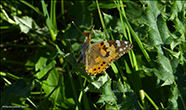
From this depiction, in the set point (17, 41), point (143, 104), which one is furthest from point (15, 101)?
point (143, 104)

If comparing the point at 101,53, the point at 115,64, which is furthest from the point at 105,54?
the point at 115,64

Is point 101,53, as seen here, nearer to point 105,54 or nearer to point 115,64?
point 105,54

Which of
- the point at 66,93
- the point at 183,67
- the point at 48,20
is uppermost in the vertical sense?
the point at 48,20

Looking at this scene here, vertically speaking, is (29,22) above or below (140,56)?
above

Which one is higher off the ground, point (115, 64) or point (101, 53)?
point (101, 53)

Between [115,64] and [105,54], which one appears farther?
[115,64]

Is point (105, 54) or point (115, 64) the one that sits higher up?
point (105, 54)

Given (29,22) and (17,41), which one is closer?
(29,22)

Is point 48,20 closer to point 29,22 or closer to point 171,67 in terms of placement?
point 29,22
